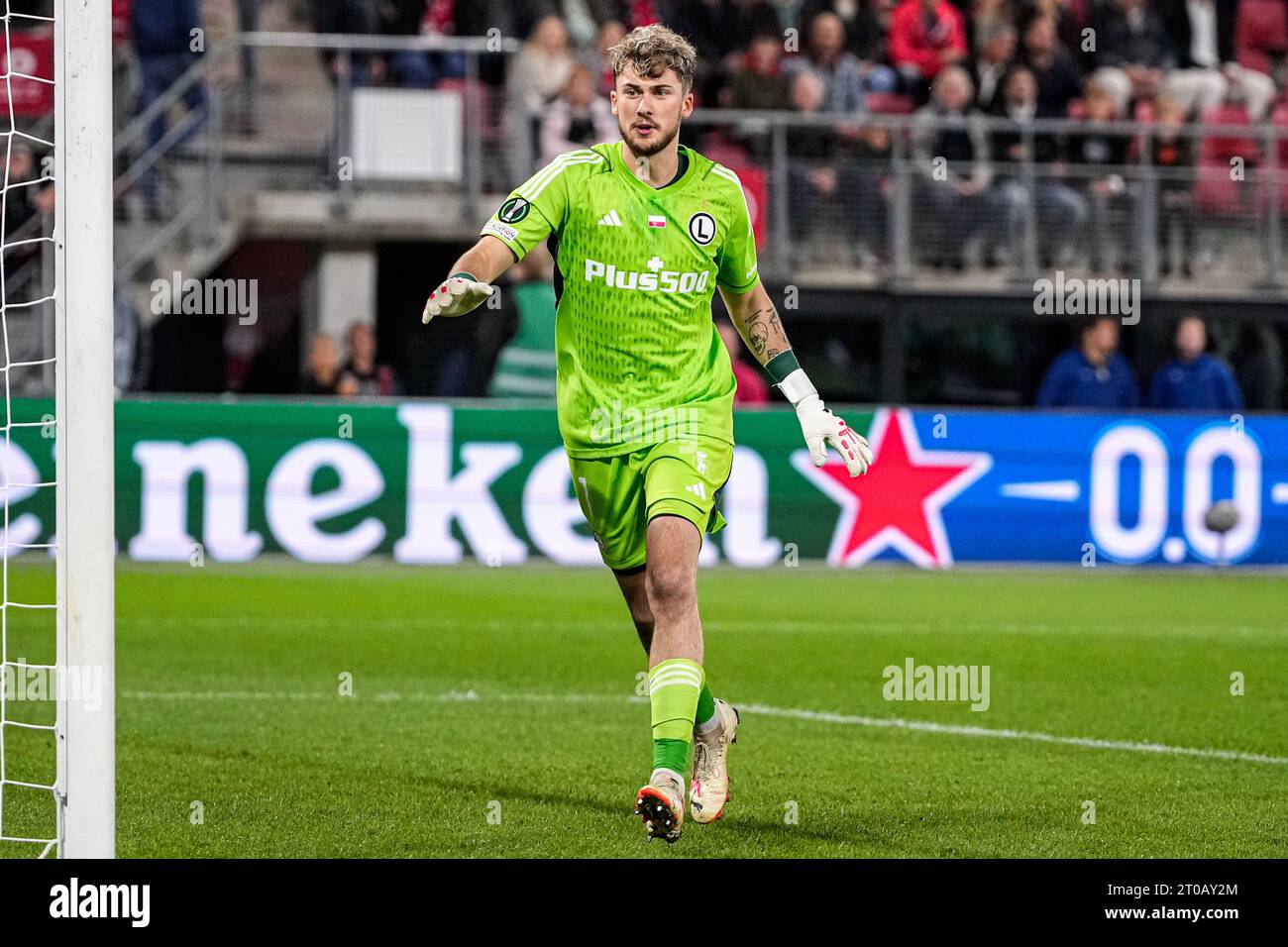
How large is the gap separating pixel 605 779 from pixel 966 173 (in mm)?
12096

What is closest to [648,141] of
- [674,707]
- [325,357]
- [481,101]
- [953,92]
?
[674,707]

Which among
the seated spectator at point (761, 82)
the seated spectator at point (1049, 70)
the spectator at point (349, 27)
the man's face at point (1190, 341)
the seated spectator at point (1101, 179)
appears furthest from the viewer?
the seated spectator at point (1049, 70)

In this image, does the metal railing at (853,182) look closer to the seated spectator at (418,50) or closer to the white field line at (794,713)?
the seated spectator at (418,50)

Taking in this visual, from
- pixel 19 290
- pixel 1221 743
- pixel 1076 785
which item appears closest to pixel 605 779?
pixel 1076 785

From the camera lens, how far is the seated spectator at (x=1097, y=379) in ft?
57.3

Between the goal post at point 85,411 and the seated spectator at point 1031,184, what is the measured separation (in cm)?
1448

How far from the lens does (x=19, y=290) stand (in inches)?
634

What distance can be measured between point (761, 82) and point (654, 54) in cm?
1281

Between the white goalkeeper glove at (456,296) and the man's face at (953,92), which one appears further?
the man's face at (953,92)

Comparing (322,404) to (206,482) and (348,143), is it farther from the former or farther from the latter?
(348,143)

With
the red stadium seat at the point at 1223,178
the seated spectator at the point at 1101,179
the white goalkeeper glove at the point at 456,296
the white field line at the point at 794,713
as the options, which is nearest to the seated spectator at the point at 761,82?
the seated spectator at the point at 1101,179

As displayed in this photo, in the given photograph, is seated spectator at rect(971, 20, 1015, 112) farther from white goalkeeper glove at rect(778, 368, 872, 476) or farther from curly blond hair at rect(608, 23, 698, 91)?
curly blond hair at rect(608, 23, 698, 91)

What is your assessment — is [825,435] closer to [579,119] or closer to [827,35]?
[579,119]
